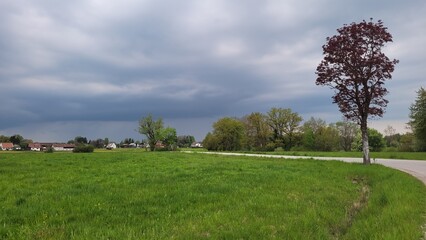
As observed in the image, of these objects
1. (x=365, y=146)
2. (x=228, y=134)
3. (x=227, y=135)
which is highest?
(x=228, y=134)

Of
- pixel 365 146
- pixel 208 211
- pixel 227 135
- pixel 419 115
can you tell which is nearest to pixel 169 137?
pixel 227 135

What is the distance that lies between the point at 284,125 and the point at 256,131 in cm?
1065

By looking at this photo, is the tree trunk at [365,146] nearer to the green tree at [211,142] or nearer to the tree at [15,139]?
the green tree at [211,142]

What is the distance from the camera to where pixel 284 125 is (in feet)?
374

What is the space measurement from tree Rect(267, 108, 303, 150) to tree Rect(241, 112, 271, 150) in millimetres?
2645

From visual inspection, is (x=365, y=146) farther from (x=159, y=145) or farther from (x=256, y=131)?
(x=159, y=145)

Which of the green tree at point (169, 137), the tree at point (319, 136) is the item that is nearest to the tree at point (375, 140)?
the tree at point (319, 136)

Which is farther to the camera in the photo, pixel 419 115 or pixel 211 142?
pixel 211 142

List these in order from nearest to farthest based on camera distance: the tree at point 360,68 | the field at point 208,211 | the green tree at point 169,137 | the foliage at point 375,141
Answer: the field at point 208,211 < the tree at point 360,68 < the foliage at point 375,141 < the green tree at point 169,137

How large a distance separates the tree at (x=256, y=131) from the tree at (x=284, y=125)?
2645 millimetres

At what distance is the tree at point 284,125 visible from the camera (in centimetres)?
11219

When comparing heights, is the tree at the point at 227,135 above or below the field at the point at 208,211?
above

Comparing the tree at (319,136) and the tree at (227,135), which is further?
the tree at (227,135)

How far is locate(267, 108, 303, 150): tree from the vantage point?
4417 inches
